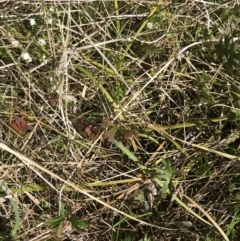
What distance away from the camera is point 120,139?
5.55 ft

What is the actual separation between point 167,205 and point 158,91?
355 mm

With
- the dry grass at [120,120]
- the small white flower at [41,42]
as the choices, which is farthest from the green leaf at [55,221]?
the small white flower at [41,42]

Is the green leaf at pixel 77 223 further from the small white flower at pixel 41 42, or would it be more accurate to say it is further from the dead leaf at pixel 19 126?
the small white flower at pixel 41 42

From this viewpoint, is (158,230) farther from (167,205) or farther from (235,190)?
(235,190)

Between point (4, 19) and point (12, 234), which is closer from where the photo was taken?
point (12, 234)

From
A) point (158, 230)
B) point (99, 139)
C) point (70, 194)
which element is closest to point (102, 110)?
point (99, 139)

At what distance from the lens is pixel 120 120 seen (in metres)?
1.71

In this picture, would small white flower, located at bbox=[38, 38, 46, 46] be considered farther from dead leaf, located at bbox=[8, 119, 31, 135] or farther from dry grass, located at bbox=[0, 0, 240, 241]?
dead leaf, located at bbox=[8, 119, 31, 135]

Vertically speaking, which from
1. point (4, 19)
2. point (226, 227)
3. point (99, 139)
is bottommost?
point (226, 227)

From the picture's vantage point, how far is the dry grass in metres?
1.68

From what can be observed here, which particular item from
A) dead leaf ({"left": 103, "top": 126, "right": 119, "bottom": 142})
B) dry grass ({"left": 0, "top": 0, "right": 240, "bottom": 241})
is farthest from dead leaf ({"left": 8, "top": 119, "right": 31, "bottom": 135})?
dead leaf ({"left": 103, "top": 126, "right": 119, "bottom": 142})

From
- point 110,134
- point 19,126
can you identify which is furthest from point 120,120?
point 19,126

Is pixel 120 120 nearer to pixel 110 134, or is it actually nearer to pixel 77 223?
pixel 110 134

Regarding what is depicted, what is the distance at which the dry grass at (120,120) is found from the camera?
5.53ft
